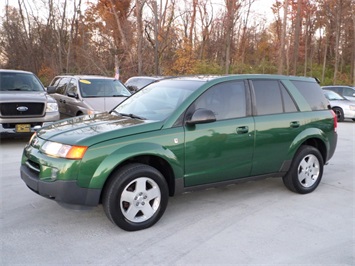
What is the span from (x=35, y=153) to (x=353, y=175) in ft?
17.5

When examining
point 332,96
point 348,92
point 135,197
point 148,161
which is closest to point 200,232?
point 135,197

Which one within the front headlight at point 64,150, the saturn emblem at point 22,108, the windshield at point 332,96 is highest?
the windshield at point 332,96

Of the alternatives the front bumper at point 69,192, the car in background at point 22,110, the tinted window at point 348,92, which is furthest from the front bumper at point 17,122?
the tinted window at point 348,92

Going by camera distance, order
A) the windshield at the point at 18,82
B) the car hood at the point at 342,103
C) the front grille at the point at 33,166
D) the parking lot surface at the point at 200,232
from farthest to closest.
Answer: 1. the car hood at the point at 342,103
2. the windshield at the point at 18,82
3. the front grille at the point at 33,166
4. the parking lot surface at the point at 200,232

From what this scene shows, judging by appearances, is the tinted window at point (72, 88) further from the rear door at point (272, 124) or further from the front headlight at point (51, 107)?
the rear door at point (272, 124)

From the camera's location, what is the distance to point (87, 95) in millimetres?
9219

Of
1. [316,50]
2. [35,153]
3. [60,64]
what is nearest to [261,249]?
[35,153]

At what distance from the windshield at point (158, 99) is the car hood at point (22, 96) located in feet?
12.4

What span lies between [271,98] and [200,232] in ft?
7.05

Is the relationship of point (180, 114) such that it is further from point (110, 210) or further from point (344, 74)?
point (344, 74)

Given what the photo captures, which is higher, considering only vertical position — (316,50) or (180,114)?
(316,50)

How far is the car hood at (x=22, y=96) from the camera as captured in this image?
24.6 feet

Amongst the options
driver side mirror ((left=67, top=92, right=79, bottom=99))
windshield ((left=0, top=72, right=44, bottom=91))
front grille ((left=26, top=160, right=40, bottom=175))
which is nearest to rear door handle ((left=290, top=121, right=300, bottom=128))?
front grille ((left=26, top=160, right=40, bottom=175))

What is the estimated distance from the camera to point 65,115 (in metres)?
9.94
